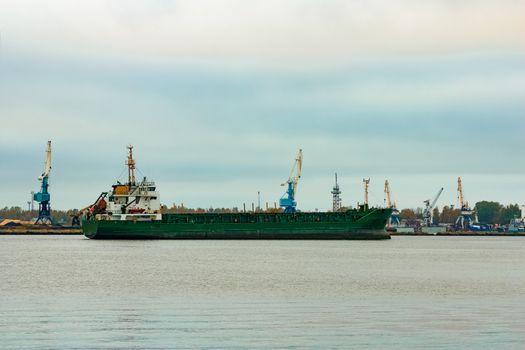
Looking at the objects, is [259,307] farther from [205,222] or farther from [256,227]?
[205,222]

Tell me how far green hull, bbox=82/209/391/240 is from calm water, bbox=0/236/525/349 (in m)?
59.8

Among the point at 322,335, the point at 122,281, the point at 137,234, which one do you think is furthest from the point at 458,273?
the point at 137,234

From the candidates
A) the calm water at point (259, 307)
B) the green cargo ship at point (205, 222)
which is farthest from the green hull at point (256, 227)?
the calm water at point (259, 307)

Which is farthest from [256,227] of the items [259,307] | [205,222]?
[259,307]

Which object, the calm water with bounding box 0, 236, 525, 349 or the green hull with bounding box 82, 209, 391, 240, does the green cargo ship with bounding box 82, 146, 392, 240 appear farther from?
the calm water with bounding box 0, 236, 525, 349

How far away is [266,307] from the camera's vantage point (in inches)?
1585

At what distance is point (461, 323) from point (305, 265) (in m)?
39.7

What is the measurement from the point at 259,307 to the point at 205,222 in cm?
9717

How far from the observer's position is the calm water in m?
30.4

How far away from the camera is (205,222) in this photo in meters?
137

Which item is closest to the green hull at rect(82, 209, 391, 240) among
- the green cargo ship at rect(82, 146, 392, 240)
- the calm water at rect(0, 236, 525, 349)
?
the green cargo ship at rect(82, 146, 392, 240)

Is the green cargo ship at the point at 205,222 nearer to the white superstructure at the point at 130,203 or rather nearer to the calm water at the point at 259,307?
the white superstructure at the point at 130,203

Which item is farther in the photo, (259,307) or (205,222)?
(205,222)

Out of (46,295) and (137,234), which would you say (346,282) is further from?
(137,234)
